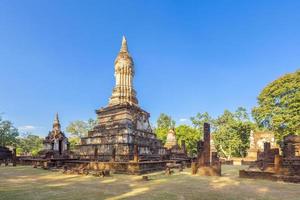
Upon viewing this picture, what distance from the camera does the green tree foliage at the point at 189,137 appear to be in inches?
2040

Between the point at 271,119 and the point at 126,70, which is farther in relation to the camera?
the point at 271,119

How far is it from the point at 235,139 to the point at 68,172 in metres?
36.9

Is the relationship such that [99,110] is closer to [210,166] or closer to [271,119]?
[210,166]

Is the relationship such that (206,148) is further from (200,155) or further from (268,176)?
(268,176)

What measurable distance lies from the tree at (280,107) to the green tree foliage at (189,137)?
13.9 meters

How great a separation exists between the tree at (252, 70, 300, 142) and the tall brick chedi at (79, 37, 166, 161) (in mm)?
18553

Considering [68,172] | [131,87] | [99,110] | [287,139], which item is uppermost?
[131,87]

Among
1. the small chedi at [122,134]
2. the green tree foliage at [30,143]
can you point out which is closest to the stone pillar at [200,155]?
the small chedi at [122,134]

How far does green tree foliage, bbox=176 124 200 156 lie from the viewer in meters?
51.8

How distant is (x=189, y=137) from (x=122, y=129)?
28975mm

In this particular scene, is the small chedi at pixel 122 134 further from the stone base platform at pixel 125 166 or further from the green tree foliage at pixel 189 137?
the green tree foliage at pixel 189 137

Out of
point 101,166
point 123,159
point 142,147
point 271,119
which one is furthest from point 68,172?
point 271,119

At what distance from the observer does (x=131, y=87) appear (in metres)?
31.7

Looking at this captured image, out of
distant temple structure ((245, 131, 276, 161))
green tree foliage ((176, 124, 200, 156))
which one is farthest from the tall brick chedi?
green tree foliage ((176, 124, 200, 156))
